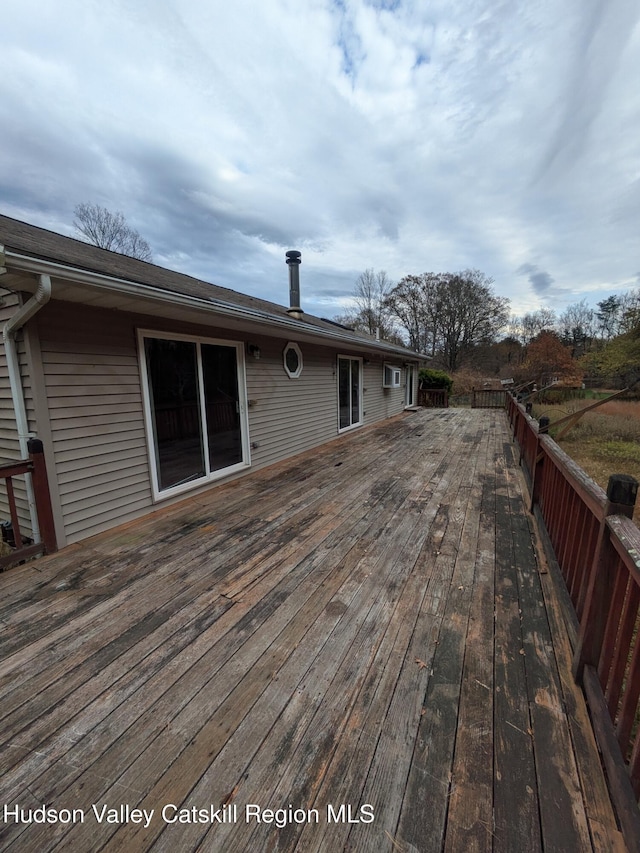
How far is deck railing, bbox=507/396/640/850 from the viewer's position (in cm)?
105

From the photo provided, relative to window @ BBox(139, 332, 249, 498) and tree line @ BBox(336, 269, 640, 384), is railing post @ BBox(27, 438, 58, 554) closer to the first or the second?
window @ BBox(139, 332, 249, 498)

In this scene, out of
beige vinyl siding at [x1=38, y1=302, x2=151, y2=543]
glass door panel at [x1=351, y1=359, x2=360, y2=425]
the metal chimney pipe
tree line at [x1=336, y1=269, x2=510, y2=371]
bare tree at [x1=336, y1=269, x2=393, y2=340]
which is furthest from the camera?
bare tree at [x1=336, y1=269, x2=393, y2=340]

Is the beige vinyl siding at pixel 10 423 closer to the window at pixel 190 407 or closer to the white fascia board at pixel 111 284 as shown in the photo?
the white fascia board at pixel 111 284

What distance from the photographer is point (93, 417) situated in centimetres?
300

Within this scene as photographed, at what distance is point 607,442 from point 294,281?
27.7 ft

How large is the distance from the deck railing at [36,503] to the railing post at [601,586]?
11.4 feet

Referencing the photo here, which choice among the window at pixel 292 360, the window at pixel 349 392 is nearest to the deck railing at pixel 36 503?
the window at pixel 292 360

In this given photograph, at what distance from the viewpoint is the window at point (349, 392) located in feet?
25.1

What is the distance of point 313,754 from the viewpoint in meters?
1.21

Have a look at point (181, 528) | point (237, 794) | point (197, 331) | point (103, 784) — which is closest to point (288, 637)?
point (237, 794)

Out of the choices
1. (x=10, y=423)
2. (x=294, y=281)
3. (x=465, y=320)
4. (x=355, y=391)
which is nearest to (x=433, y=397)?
(x=355, y=391)

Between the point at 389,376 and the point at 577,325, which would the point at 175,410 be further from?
the point at 577,325

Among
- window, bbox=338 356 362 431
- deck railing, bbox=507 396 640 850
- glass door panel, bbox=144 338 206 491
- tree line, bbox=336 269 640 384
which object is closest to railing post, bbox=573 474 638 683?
deck railing, bbox=507 396 640 850

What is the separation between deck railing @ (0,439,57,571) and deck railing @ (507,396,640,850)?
345 centimetres
